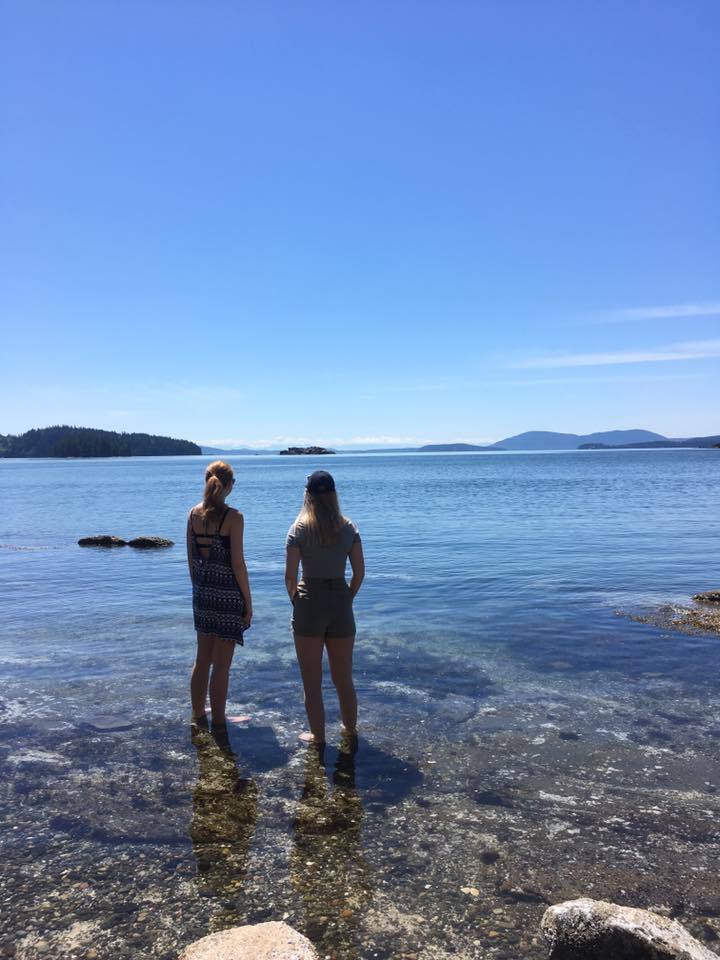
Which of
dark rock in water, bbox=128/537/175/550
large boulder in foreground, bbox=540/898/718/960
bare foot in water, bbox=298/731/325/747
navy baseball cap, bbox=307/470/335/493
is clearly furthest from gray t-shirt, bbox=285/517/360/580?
dark rock in water, bbox=128/537/175/550

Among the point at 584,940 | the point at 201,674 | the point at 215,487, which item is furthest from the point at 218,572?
the point at 584,940

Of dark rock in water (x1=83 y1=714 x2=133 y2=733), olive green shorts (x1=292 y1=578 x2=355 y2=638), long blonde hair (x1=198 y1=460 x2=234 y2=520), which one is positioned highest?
long blonde hair (x1=198 y1=460 x2=234 y2=520)

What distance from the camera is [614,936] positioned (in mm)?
3859

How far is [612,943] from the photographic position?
12.6 ft

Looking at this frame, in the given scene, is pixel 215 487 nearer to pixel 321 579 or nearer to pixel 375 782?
pixel 321 579

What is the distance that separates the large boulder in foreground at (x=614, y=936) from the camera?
12.3ft

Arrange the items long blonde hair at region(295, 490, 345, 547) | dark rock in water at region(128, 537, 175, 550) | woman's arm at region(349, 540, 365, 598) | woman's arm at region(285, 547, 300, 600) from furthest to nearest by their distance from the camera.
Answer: dark rock in water at region(128, 537, 175, 550) → woman's arm at region(349, 540, 365, 598) → woman's arm at region(285, 547, 300, 600) → long blonde hair at region(295, 490, 345, 547)

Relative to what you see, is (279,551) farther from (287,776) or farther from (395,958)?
(395,958)

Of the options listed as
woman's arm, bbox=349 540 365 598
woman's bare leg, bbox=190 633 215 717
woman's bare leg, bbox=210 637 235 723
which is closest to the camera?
woman's arm, bbox=349 540 365 598

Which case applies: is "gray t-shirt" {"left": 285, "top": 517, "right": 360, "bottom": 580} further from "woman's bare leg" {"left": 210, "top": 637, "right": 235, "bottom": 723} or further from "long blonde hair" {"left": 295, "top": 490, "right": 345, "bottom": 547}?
"woman's bare leg" {"left": 210, "top": 637, "right": 235, "bottom": 723}

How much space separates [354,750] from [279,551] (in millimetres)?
18824

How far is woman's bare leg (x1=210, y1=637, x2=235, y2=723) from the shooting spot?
771 cm

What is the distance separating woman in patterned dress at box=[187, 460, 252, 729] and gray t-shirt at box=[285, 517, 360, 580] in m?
0.80

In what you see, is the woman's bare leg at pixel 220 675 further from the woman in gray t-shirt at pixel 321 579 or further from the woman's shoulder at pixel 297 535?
the woman's shoulder at pixel 297 535
